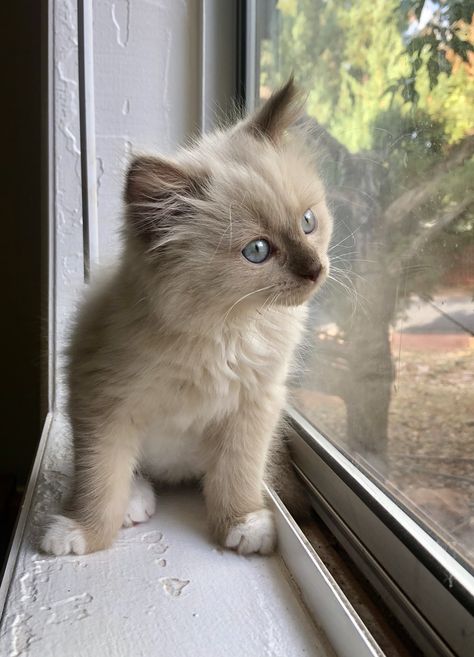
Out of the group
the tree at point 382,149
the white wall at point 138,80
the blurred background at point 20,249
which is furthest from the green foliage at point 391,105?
the blurred background at point 20,249

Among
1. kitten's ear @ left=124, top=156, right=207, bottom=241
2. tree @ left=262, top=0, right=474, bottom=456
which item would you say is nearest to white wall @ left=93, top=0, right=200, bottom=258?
tree @ left=262, top=0, right=474, bottom=456

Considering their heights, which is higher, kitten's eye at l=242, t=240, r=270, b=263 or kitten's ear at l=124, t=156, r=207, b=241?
kitten's ear at l=124, t=156, r=207, b=241

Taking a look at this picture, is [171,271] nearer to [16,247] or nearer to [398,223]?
[398,223]

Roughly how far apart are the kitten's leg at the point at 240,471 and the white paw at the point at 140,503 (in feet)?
0.29

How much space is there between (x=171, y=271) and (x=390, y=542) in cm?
40

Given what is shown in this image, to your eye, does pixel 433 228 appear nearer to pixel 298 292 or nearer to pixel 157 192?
pixel 298 292

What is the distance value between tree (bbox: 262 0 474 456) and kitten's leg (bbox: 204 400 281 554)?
0.48 feet

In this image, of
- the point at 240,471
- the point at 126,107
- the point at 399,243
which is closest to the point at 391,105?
the point at 399,243

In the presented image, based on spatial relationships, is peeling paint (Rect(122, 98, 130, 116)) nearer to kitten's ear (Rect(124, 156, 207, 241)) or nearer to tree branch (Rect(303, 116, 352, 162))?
tree branch (Rect(303, 116, 352, 162))

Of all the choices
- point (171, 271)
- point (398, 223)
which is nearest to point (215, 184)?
point (171, 271)

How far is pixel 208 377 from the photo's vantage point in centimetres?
78

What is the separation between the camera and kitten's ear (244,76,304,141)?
0.78 m

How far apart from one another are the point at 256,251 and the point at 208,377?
18 cm

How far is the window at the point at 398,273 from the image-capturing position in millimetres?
628
